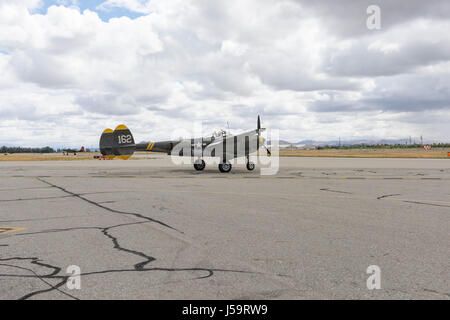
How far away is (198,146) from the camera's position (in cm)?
2430

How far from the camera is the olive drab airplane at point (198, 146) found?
78.8ft

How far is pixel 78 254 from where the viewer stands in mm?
5336

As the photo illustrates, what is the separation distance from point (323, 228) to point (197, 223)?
267cm

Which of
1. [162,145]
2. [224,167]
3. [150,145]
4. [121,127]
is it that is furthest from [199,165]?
[121,127]

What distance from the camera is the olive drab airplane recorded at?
24.0 metres

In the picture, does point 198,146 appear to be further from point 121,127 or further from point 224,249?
point 224,249

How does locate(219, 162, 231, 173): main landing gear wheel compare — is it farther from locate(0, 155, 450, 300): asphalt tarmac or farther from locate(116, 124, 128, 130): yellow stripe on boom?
locate(0, 155, 450, 300): asphalt tarmac

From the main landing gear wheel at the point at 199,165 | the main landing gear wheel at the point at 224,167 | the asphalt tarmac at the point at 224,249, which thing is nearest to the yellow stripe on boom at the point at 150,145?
the main landing gear wheel at the point at 199,165

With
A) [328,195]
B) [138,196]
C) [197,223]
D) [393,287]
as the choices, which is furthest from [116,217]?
[328,195]

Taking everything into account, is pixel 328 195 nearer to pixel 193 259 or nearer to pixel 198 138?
pixel 193 259

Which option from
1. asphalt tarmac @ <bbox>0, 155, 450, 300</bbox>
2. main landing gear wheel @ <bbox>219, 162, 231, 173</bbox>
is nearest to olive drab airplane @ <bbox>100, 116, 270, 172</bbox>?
main landing gear wheel @ <bbox>219, 162, 231, 173</bbox>

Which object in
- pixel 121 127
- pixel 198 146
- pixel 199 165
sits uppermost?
pixel 121 127

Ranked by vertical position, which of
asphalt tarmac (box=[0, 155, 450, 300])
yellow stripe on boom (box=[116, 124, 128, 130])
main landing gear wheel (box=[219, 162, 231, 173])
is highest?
yellow stripe on boom (box=[116, 124, 128, 130])
